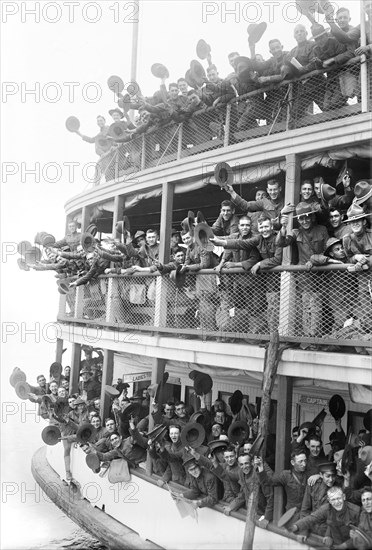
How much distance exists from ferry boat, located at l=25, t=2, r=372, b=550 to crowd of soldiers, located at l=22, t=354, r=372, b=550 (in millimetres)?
247

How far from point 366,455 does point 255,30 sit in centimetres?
634

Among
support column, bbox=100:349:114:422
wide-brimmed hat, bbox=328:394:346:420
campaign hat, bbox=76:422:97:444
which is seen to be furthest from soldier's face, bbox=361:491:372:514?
support column, bbox=100:349:114:422

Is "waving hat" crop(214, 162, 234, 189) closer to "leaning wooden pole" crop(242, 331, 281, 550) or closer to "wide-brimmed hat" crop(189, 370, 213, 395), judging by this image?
"leaning wooden pole" crop(242, 331, 281, 550)

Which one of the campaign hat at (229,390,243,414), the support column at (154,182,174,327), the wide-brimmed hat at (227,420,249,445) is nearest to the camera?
the wide-brimmed hat at (227,420,249,445)

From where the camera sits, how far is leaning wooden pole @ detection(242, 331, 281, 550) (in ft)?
22.6

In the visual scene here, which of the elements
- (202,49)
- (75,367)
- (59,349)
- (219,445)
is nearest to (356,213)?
(219,445)

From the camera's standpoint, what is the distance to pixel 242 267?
25.1ft

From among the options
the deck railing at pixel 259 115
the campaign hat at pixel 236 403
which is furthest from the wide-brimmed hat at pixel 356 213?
the campaign hat at pixel 236 403

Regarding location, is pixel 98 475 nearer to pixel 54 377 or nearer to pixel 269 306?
pixel 54 377

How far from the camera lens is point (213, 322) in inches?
332

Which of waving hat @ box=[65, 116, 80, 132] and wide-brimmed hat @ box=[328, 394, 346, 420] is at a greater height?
waving hat @ box=[65, 116, 80, 132]

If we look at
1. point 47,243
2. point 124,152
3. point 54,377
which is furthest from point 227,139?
point 54,377

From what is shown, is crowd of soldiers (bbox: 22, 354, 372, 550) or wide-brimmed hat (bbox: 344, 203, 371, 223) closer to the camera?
crowd of soldiers (bbox: 22, 354, 372, 550)

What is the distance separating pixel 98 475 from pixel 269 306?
519cm
